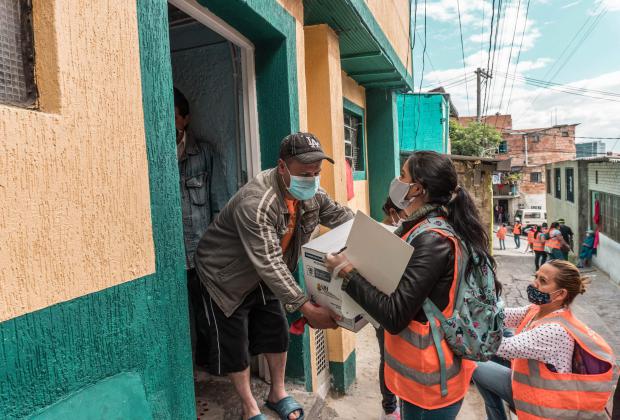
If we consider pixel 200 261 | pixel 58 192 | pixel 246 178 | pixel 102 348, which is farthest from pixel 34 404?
pixel 246 178

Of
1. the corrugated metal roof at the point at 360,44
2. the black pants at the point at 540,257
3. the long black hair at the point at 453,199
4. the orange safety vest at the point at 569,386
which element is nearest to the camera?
the long black hair at the point at 453,199

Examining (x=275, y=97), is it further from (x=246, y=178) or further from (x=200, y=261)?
(x=200, y=261)

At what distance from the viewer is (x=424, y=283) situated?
73.4 inches

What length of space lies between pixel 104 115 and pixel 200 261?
1.09m

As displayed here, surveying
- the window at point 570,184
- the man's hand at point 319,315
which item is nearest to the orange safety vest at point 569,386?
the man's hand at point 319,315

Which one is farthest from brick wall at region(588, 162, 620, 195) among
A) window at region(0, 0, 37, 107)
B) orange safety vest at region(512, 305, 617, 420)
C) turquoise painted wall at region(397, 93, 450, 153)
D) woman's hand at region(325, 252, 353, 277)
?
window at region(0, 0, 37, 107)

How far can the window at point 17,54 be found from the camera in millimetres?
1385

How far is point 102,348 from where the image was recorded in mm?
1577

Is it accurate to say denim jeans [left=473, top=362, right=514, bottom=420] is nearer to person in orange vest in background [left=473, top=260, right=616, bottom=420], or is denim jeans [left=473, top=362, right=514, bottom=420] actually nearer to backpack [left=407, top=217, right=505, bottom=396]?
person in orange vest in background [left=473, top=260, right=616, bottom=420]

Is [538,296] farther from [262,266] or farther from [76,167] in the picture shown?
[76,167]

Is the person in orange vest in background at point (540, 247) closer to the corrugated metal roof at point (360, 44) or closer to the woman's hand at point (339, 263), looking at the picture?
the corrugated metal roof at point (360, 44)

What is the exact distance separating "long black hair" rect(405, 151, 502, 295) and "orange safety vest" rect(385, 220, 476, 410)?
4.0 inches

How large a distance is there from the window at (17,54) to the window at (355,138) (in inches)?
197

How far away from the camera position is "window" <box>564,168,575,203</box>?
729 inches
